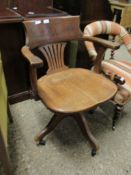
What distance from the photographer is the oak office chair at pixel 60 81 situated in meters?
1.09

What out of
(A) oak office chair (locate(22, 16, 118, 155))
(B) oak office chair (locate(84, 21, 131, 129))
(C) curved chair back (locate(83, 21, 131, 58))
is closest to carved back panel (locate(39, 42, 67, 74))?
(A) oak office chair (locate(22, 16, 118, 155))

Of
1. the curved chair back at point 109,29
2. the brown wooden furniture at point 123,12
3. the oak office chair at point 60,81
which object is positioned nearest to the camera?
the oak office chair at point 60,81

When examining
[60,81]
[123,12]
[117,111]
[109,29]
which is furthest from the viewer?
[123,12]

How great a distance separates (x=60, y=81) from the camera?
1321 mm

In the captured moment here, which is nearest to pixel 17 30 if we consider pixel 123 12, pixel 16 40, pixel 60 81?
pixel 16 40

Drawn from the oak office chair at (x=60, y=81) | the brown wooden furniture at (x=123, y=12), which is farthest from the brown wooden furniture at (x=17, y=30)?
the brown wooden furniture at (x=123, y=12)

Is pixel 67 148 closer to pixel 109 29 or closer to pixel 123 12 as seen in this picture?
pixel 109 29

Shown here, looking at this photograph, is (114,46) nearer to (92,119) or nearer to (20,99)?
(92,119)

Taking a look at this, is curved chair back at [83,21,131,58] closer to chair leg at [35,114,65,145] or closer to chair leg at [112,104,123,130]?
chair leg at [112,104,123,130]

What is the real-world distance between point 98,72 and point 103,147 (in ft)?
1.97

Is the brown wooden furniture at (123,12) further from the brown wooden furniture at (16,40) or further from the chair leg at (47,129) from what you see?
the chair leg at (47,129)

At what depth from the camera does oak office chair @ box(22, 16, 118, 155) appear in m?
1.09

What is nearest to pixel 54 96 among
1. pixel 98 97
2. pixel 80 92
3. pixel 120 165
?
pixel 80 92

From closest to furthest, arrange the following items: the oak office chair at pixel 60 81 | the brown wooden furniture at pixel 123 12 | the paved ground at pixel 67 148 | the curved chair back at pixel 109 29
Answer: the oak office chair at pixel 60 81 → the paved ground at pixel 67 148 → the curved chair back at pixel 109 29 → the brown wooden furniture at pixel 123 12
